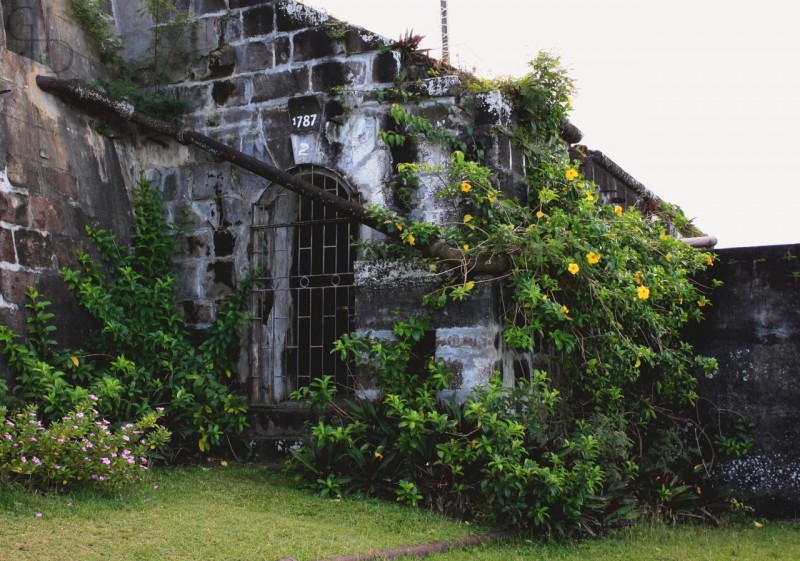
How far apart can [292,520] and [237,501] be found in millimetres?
617

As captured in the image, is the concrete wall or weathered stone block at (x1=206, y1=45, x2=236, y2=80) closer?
the concrete wall

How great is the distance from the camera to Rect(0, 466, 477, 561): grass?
15.4 feet

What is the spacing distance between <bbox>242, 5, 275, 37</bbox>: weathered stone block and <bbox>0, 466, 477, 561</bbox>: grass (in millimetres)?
3787

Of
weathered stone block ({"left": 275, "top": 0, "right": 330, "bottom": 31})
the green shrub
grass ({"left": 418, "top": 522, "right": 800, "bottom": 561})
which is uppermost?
weathered stone block ({"left": 275, "top": 0, "right": 330, "bottom": 31})

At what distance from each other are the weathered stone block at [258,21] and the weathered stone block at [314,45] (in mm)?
307

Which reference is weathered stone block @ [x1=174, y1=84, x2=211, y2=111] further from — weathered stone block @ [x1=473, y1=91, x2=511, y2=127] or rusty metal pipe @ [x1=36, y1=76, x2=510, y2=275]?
weathered stone block @ [x1=473, y1=91, x2=511, y2=127]

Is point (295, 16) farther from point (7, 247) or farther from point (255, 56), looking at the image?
point (7, 247)

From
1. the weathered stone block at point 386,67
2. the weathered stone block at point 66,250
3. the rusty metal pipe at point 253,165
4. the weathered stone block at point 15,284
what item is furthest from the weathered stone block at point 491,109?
the weathered stone block at point 15,284

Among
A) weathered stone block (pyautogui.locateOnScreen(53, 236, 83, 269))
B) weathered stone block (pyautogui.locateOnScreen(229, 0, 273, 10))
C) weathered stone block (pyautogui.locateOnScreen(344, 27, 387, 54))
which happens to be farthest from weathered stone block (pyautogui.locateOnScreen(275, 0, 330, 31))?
weathered stone block (pyautogui.locateOnScreen(53, 236, 83, 269))

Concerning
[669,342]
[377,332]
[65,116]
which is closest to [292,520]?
[377,332]

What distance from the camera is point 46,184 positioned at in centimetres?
714

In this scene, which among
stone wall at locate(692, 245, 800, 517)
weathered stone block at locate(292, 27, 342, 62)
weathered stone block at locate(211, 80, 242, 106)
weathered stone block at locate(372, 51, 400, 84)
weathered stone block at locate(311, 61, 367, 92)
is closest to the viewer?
stone wall at locate(692, 245, 800, 517)

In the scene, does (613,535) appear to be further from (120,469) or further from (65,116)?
(65,116)

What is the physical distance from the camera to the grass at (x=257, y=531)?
15.6 ft
